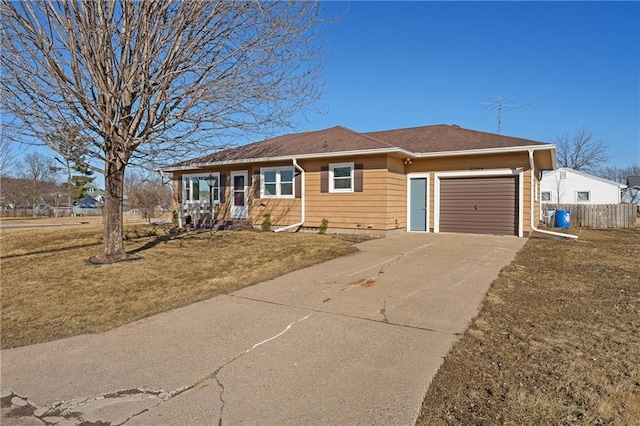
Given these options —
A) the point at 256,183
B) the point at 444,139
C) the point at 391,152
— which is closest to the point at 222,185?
the point at 256,183

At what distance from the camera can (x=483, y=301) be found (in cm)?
512

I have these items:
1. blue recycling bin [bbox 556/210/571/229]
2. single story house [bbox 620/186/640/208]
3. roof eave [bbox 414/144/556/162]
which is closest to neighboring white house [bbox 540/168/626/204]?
single story house [bbox 620/186/640/208]

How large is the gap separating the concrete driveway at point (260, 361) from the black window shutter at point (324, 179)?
765 centimetres

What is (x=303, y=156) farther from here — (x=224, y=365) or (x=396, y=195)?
(x=224, y=365)

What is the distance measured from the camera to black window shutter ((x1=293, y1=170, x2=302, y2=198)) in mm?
13828

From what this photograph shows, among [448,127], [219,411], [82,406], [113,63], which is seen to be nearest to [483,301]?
[219,411]

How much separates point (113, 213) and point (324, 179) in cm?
707

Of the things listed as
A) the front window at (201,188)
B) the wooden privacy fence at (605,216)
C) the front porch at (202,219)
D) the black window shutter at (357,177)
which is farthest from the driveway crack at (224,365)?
the wooden privacy fence at (605,216)

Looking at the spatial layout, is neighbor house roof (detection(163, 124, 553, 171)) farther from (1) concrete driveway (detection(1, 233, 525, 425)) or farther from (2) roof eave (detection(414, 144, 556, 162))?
(1) concrete driveway (detection(1, 233, 525, 425))

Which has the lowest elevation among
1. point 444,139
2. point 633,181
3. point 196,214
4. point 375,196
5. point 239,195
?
point 196,214

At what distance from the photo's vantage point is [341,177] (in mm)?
13062

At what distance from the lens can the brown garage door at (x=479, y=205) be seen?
12242 mm

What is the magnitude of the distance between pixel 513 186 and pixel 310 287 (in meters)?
9.02

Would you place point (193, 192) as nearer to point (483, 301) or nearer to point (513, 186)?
point (513, 186)
